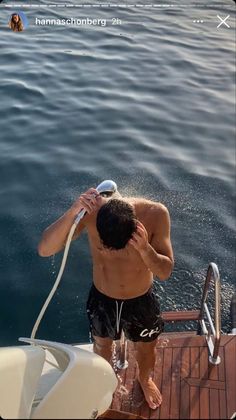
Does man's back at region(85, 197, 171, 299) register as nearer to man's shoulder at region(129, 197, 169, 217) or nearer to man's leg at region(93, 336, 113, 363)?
man's shoulder at region(129, 197, 169, 217)

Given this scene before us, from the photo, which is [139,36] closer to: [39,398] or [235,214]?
[235,214]

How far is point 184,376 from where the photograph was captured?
3793 mm

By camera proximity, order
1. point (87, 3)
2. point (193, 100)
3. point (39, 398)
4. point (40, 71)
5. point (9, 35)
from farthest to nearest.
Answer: point (87, 3)
point (9, 35)
point (40, 71)
point (193, 100)
point (39, 398)

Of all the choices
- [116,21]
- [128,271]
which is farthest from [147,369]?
[116,21]

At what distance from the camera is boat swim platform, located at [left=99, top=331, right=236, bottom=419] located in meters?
3.47

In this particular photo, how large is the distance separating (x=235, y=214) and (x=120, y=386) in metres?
4.35

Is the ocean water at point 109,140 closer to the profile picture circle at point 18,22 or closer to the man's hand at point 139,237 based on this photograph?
the profile picture circle at point 18,22

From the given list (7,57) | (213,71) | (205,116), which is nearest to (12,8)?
(7,57)

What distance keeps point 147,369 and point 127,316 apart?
21.1 inches

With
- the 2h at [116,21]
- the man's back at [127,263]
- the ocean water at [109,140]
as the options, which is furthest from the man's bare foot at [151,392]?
the 2h at [116,21]

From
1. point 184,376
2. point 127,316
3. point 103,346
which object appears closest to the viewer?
point 127,316

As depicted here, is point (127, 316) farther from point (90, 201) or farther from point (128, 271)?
point (90, 201)

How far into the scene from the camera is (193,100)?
10953 millimetres

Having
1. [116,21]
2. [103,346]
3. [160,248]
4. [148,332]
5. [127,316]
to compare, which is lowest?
[103,346]
